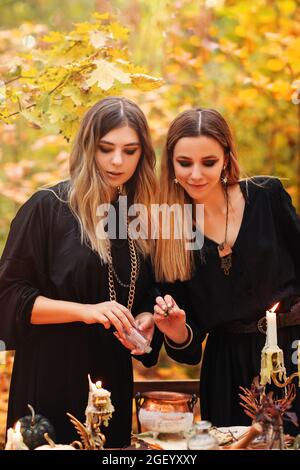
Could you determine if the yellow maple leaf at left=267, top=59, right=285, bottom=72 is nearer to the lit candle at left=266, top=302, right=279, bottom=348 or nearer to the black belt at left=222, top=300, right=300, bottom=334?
the black belt at left=222, top=300, right=300, bottom=334

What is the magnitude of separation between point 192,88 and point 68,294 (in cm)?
349

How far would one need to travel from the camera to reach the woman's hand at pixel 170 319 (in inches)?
98.7

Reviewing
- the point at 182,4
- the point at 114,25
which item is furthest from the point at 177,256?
the point at 182,4

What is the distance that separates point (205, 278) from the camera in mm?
2873

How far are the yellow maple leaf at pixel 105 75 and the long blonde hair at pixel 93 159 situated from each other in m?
0.31

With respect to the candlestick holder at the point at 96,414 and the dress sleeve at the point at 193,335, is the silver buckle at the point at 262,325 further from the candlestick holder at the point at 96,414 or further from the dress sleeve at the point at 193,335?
the candlestick holder at the point at 96,414

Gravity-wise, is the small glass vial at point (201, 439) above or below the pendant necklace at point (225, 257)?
below

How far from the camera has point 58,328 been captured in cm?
271

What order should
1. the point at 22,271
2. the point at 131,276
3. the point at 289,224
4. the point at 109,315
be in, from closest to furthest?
the point at 109,315, the point at 22,271, the point at 131,276, the point at 289,224

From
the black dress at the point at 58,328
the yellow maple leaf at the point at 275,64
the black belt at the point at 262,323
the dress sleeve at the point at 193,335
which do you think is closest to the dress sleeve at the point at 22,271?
the black dress at the point at 58,328

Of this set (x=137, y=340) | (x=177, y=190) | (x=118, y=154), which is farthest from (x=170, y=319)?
(x=118, y=154)

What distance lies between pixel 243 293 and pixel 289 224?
1.05 feet

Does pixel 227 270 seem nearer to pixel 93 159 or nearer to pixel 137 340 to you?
pixel 137 340
